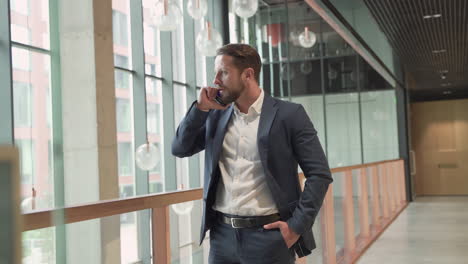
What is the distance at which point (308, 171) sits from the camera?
187cm

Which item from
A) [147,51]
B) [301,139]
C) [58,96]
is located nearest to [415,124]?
[147,51]

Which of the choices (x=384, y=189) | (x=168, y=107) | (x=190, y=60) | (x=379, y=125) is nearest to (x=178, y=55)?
(x=190, y=60)

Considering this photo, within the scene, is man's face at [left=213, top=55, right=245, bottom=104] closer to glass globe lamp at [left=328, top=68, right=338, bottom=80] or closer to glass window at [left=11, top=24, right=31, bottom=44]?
glass window at [left=11, top=24, right=31, bottom=44]

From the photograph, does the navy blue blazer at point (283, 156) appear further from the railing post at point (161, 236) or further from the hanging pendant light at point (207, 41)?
the hanging pendant light at point (207, 41)

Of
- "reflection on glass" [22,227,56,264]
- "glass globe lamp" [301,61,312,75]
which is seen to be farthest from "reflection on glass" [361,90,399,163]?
"reflection on glass" [22,227,56,264]

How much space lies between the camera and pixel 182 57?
1039 cm

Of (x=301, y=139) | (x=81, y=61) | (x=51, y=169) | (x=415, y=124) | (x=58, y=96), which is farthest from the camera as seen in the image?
(x=415, y=124)

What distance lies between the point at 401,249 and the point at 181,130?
6.14 m

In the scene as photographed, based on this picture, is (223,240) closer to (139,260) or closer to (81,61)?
(139,260)

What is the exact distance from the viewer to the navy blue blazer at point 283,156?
5.90ft

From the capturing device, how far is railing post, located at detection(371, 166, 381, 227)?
331 inches

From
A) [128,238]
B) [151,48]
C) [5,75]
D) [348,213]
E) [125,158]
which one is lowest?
[348,213]

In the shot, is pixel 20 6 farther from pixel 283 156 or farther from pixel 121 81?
pixel 283 156

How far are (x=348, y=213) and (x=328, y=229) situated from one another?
1239 millimetres
